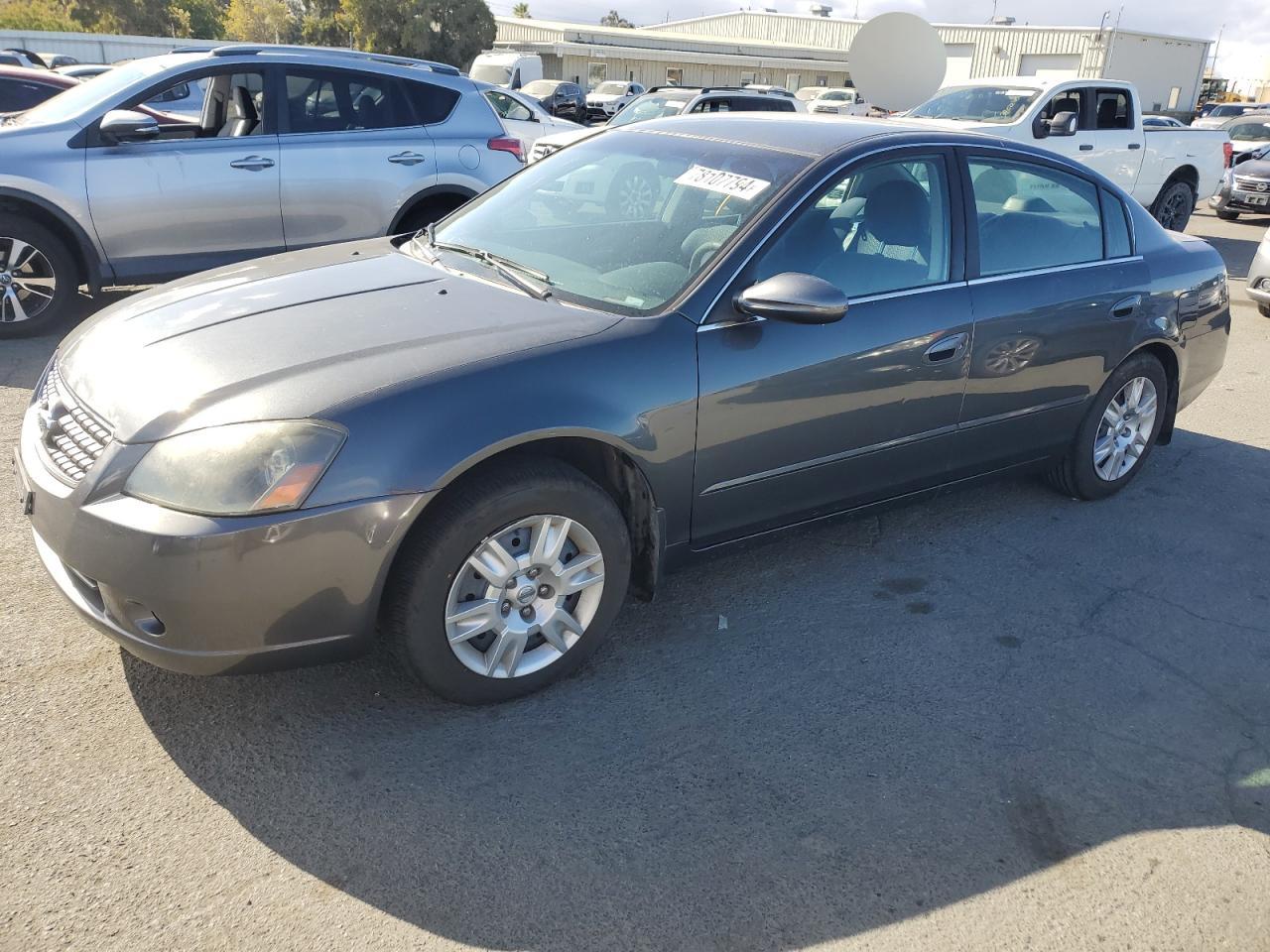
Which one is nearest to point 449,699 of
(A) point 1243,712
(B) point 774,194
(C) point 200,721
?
(C) point 200,721

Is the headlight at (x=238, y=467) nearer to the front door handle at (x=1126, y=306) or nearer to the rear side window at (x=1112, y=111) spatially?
the front door handle at (x=1126, y=306)

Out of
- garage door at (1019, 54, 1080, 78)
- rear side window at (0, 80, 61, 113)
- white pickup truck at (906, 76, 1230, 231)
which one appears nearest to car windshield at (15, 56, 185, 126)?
rear side window at (0, 80, 61, 113)

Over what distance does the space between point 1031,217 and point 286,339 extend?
3.03 m

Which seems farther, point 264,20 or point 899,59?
point 264,20

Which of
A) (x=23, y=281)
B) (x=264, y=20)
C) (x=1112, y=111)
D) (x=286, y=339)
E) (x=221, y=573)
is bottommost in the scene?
(x=23, y=281)

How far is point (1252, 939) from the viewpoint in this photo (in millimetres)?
2395

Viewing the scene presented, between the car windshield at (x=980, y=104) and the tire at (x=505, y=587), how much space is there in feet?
32.2

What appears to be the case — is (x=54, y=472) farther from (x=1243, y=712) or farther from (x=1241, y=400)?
(x=1241, y=400)

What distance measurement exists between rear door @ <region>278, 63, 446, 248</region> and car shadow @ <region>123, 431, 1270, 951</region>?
4.35m

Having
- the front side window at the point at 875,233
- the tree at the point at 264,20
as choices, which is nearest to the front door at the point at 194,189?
the front side window at the point at 875,233

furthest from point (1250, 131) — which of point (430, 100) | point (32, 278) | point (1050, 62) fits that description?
point (1050, 62)

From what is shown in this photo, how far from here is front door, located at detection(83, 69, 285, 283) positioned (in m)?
6.32

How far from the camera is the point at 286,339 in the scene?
115 inches

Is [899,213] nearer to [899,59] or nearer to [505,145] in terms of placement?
[505,145]
